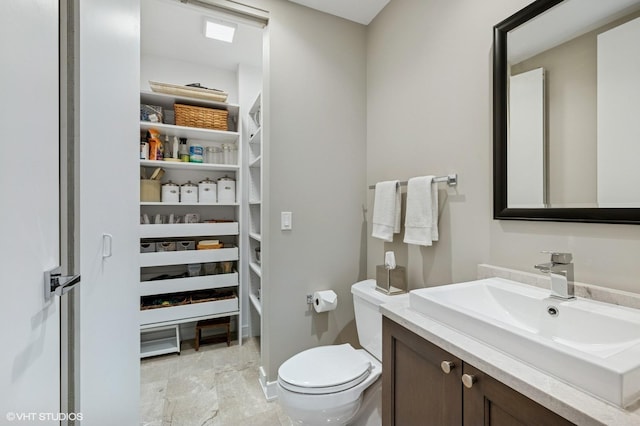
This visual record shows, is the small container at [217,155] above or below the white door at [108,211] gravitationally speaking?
above

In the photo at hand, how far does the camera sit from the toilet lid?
1229 mm

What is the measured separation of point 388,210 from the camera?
63.5 inches

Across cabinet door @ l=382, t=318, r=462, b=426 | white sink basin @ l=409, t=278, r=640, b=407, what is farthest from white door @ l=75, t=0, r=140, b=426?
white sink basin @ l=409, t=278, r=640, b=407

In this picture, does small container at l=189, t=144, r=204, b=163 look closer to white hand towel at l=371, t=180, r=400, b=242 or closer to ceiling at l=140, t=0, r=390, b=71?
ceiling at l=140, t=0, r=390, b=71

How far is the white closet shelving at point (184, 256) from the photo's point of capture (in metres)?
2.21

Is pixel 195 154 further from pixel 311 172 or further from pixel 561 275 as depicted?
pixel 561 275

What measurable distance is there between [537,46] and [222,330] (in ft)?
9.72

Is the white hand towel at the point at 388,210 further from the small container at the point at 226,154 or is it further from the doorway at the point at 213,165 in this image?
the small container at the point at 226,154

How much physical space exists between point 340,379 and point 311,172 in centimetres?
122

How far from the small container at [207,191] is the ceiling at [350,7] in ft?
5.10

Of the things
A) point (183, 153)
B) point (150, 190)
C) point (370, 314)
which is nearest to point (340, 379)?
point (370, 314)

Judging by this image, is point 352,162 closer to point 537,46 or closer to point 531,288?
point 537,46

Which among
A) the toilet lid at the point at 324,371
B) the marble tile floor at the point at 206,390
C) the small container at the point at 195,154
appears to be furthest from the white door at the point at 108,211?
the small container at the point at 195,154
